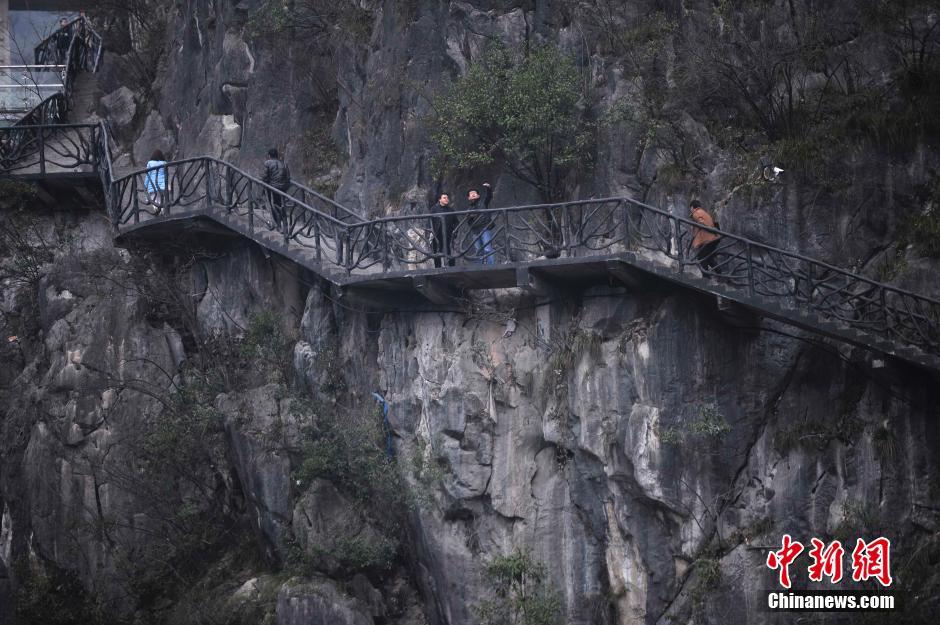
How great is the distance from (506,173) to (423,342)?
287 centimetres

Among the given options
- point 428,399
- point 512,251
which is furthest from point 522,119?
point 428,399

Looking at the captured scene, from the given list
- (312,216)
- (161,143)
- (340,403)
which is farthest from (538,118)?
(161,143)

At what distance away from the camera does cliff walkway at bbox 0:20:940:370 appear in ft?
52.5

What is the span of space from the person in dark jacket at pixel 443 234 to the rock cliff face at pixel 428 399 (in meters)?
0.85

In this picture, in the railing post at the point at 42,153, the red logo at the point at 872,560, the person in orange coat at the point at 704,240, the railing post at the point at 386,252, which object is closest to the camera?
the red logo at the point at 872,560

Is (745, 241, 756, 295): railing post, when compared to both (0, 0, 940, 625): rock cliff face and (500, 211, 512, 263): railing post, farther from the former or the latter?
(500, 211, 512, 263): railing post

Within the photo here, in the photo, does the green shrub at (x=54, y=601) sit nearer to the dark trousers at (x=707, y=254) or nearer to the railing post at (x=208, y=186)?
the railing post at (x=208, y=186)

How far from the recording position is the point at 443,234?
713 inches

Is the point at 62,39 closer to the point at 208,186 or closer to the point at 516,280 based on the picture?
the point at 208,186

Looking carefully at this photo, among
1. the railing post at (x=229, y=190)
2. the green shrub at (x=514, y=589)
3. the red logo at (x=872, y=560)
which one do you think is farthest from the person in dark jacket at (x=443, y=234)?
the red logo at (x=872, y=560)

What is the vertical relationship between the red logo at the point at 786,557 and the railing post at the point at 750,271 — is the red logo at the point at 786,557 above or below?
below

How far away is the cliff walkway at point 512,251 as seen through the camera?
16000mm

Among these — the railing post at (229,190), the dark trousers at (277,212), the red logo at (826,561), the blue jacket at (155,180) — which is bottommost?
the red logo at (826,561)

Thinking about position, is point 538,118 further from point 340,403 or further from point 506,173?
point 340,403
